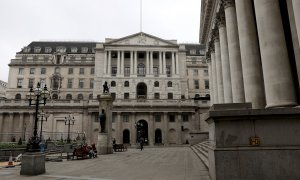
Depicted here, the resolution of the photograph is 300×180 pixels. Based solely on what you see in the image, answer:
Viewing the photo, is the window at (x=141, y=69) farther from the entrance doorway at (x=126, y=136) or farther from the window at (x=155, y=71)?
the entrance doorway at (x=126, y=136)

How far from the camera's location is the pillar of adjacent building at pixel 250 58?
53.2ft

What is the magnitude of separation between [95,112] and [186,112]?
76.5 ft

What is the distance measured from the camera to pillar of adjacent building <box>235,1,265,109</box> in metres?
16.2

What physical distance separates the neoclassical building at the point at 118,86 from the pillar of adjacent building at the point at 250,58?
41.2 metres

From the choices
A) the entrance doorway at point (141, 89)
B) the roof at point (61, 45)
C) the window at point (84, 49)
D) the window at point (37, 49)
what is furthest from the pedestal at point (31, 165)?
the window at point (37, 49)

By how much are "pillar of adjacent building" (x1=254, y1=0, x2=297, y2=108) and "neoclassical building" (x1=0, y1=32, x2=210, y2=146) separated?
44.0 meters

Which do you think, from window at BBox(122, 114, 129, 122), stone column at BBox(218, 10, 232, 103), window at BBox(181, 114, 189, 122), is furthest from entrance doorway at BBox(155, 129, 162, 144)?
stone column at BBox(218, 10, 232, 103)

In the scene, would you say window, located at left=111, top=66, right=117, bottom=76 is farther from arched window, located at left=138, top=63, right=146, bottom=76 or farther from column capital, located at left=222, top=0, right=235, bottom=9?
column capital, located at left=222, top=0, right=235, bottom=9

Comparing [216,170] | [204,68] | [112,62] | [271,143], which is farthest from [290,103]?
[204,68]

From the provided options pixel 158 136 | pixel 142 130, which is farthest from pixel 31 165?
pixel 158 136

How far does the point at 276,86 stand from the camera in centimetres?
1274

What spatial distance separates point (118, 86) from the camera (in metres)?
75.7

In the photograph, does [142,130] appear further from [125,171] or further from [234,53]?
[125,171]

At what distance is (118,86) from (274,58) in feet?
212
